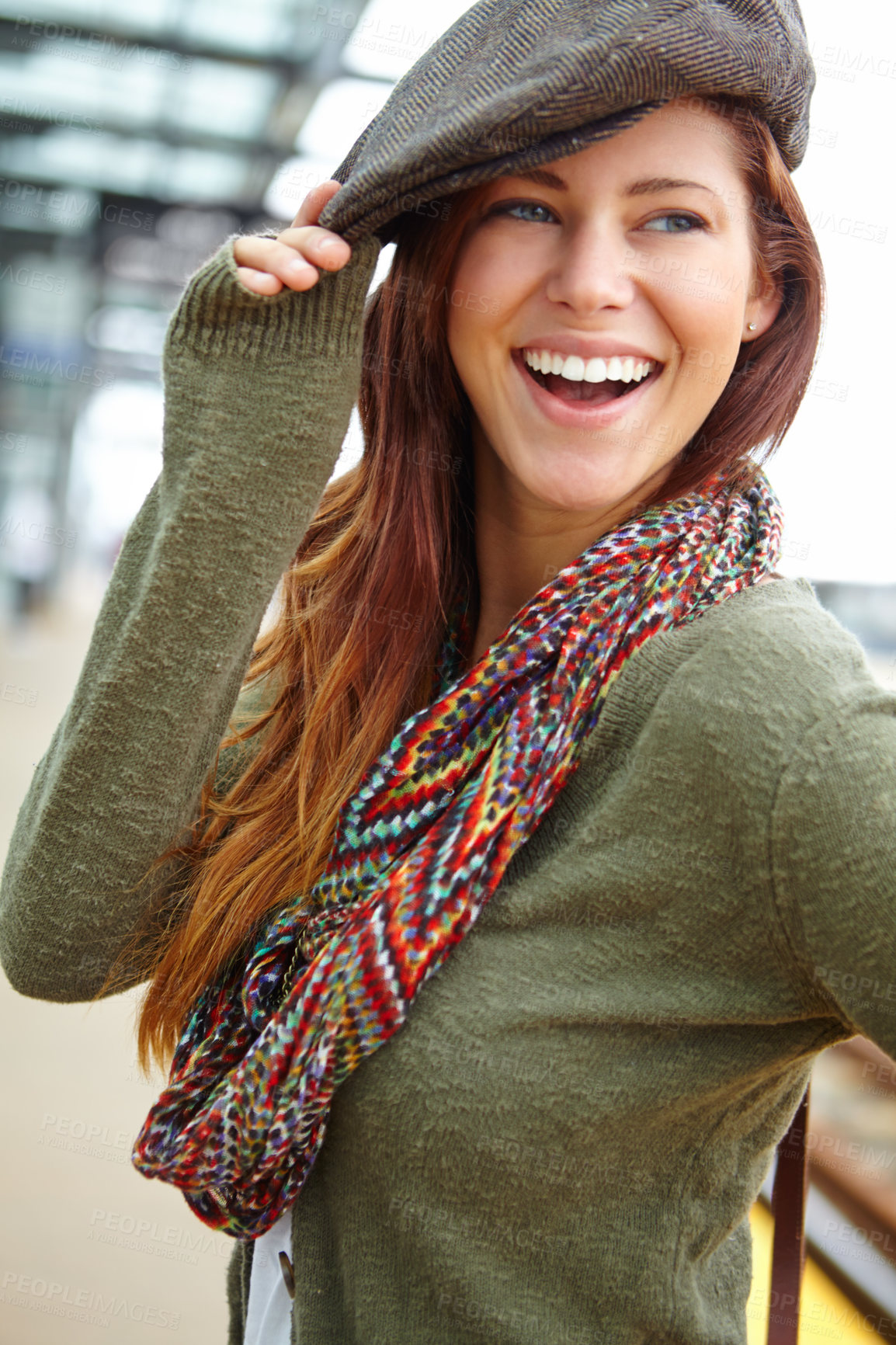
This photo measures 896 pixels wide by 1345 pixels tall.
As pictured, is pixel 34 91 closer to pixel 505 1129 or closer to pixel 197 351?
pixel 197 351

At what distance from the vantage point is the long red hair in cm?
114

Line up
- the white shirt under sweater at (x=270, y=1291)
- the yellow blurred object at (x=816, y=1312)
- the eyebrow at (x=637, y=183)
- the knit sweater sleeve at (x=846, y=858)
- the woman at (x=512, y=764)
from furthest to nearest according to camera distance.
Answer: the yellow blurred object at (x=816, y=1312) → the white shirt under sweater at (x=270, y=1291) → the eyebrow at (x=637, y=183) → the woman at (x=512, y=764) → the knit sweater sleeve at (x=846, y=858)

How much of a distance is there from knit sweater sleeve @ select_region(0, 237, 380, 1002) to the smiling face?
0.14m

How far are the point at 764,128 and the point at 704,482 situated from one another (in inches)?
13.2

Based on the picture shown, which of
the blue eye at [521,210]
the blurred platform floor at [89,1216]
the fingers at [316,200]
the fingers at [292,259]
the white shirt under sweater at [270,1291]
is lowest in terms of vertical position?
the blurred platform floor at [89,1216]

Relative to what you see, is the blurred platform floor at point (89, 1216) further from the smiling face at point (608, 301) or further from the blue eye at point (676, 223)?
the blue eye at point (676, 223)

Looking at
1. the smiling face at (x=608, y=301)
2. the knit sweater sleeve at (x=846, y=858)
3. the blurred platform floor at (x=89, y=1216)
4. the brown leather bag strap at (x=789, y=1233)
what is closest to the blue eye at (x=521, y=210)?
the smiling face at (x=608, y=301)

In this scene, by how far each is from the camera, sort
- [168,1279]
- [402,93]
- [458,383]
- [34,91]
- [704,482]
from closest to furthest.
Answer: [402,93], [704,482], [458,383], [168,1279], [34,91]

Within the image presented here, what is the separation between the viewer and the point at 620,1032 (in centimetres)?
90

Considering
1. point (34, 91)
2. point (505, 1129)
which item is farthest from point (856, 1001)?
point (34, 91)

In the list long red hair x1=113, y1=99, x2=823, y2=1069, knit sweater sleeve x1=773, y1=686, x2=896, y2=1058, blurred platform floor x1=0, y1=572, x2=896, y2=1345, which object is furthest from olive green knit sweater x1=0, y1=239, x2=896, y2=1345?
blurred platform floor x1=0, y1=572, x2=896, y2=1345

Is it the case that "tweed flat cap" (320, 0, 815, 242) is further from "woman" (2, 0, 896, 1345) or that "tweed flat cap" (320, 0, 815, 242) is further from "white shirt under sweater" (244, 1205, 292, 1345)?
"white shirt under sweater" (244, 1205, 292, 1345)

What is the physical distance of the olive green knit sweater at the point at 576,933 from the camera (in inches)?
31.6

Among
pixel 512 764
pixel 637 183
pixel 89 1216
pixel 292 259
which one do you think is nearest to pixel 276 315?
pixel 292 259
